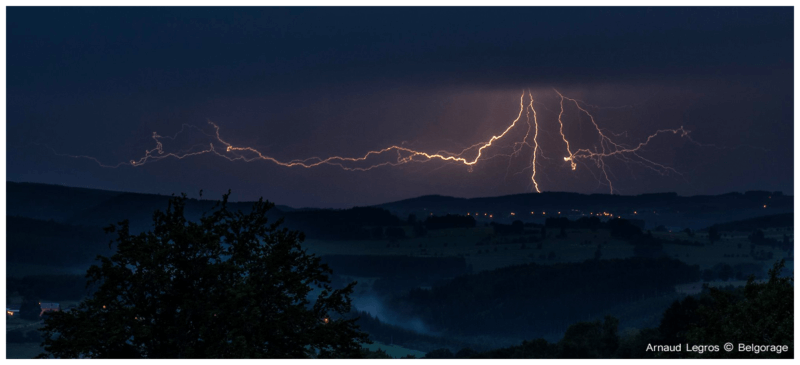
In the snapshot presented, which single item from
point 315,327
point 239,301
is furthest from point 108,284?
point 315,327

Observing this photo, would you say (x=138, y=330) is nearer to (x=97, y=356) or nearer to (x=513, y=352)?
(x=97, y=356)

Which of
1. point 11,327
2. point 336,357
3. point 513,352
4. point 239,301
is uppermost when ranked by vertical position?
point 239,301

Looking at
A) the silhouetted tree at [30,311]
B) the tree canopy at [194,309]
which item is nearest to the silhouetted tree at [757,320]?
the tree canopy at [194,309]

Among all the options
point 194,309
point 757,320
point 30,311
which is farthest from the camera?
point 30,311

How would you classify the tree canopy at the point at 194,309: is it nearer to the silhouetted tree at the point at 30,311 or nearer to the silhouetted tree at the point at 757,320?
the silhouetted tree at the point at 757,320

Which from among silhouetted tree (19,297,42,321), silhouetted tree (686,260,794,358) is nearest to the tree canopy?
silhouetted tree (686,260,794,358)

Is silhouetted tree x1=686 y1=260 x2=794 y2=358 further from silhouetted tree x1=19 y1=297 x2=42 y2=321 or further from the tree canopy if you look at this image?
silhouetted tree x1=19 y1=297 x2=42 y2=321

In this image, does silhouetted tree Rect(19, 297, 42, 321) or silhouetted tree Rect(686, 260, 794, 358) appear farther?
silhouetted tree Rect(19, 297, 42, 321)

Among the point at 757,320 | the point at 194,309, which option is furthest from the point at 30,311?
the point at 757,320

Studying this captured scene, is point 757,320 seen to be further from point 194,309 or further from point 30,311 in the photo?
point 30,311
